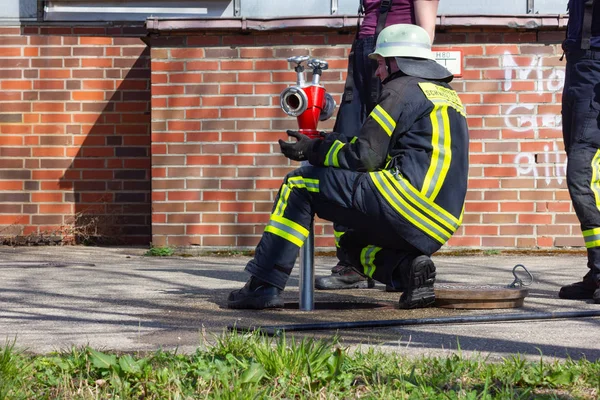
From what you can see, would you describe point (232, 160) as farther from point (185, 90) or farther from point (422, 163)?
point (422, 163)

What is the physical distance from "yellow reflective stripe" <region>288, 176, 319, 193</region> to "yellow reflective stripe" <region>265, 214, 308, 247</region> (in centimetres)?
18

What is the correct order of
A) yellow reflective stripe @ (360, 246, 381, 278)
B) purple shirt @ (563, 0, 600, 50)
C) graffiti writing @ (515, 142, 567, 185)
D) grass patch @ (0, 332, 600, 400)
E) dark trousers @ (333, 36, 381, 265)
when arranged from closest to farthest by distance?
grass patch @ (0, 332, 600, 400), yellow reflective stripe @ (360, 246, 381, 278), purple shirt @ (563, 0, 600, 50), dark trousers @ (333, 36, 381, 265), graffiti writing @ (515, 142, 567, 185)

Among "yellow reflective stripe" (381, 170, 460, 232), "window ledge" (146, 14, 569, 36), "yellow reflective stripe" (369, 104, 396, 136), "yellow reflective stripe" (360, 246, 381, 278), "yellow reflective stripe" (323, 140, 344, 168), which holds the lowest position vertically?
"yellow reflective stripe" (360, 246, 381, 278)


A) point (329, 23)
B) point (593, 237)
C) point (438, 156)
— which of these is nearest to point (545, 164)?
point (329, 23)

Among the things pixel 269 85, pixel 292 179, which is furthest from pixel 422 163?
pixel 269 85

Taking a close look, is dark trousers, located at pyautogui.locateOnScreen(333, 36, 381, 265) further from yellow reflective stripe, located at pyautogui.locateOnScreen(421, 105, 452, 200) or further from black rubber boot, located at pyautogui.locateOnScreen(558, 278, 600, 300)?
black rubber boot, located at pyautogui.locateOnScreen(558, 278, 600, 300)

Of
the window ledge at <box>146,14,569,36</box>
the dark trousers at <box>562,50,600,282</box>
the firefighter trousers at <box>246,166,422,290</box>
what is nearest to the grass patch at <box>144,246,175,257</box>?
Result: the window ledge at <box>146,14,569,36</box>

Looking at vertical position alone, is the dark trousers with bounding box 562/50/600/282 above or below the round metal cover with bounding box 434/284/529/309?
above

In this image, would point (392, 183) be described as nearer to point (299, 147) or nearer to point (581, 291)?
point (299, 147)

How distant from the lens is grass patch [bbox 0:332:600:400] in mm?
3102

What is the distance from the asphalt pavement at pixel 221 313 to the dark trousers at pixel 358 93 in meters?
1.07

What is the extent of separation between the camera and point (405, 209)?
5.14m

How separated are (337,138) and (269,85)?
159 inches

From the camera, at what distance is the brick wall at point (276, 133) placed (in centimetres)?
916
